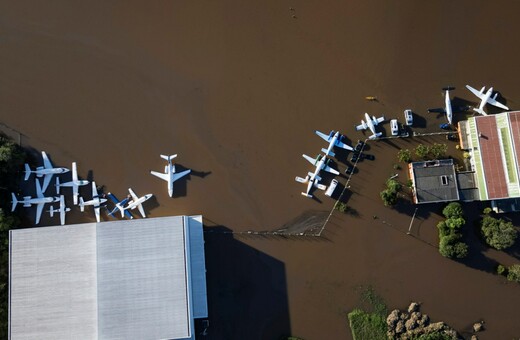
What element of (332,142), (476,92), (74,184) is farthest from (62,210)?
(476,92)

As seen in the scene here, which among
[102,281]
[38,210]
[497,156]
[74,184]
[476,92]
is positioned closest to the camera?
[102,281]

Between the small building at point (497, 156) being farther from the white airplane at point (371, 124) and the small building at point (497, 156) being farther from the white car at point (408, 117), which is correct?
the white airplane at point (371, 124)

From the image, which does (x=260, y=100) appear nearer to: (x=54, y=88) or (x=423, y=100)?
→ (x=423, y=100)

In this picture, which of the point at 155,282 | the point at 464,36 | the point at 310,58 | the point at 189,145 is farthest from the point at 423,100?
the point at 155,282

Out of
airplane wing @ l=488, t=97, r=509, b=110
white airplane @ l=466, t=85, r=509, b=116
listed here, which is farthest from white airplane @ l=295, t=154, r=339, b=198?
airplane wing @ l=488, t=97, r=509, b=110

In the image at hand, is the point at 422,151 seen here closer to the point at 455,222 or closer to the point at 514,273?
the point at 455,222
